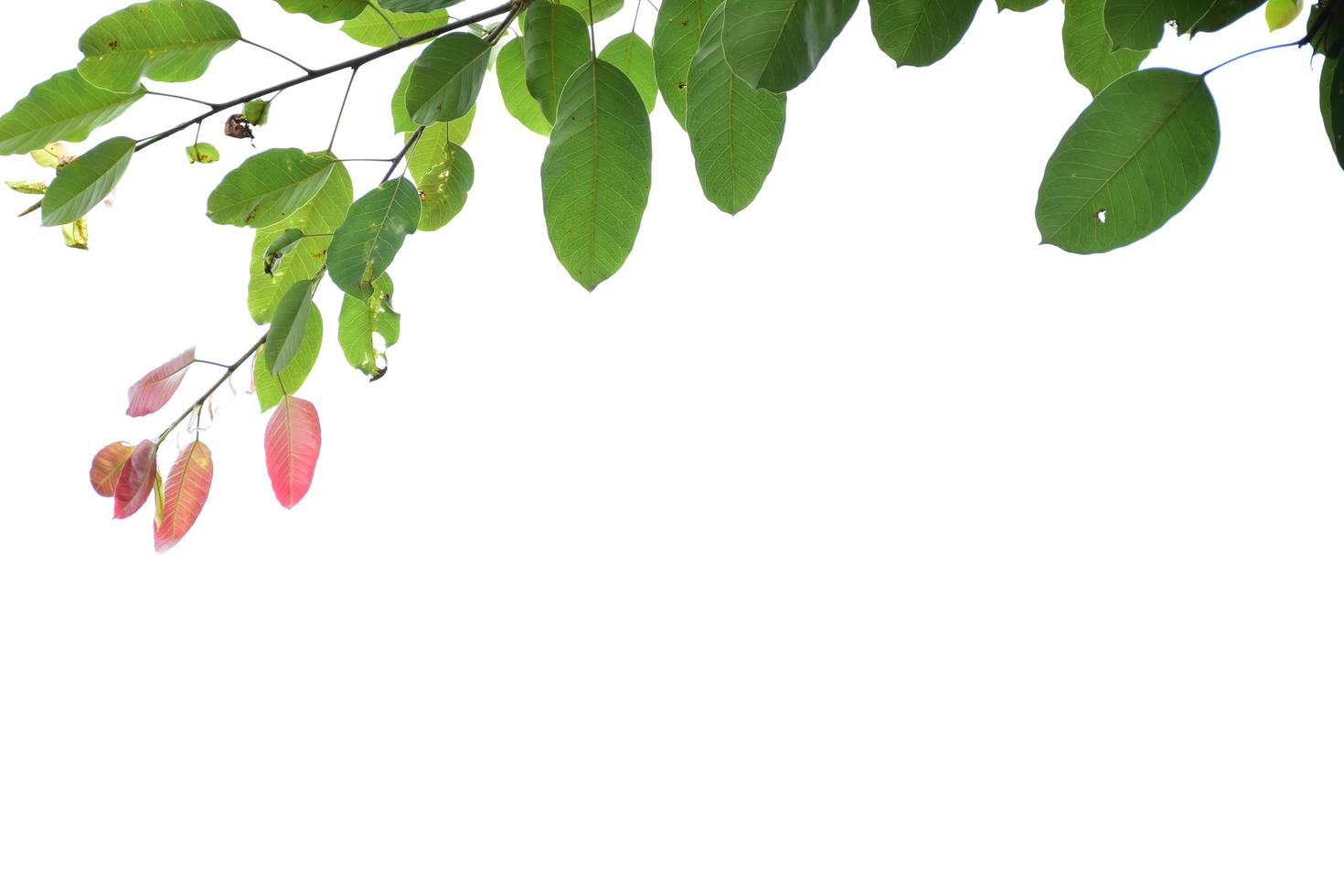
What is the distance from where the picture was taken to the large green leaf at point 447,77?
0.83ft

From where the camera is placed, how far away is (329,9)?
28 cm

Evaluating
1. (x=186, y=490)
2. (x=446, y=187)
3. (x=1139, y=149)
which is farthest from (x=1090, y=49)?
(x=186, y=490)

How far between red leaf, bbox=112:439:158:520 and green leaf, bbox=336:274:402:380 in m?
0.08

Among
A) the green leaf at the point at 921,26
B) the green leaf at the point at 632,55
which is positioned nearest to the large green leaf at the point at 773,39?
the green leaf at the point at 921,26

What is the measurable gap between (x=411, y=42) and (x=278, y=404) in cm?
14

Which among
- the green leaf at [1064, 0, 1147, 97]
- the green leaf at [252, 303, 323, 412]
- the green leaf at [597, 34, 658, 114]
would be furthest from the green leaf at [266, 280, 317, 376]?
the green leaf at [1064, 0, 1147, 97]

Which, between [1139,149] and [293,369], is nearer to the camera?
[1139,149]

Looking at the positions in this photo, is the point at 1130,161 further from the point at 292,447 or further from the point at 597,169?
the point at 292,447

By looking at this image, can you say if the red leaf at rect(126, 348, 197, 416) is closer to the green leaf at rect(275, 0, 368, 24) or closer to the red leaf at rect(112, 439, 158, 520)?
the red leaf at rect(112, 439, 158, 520)

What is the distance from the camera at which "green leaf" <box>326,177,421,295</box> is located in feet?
0.85

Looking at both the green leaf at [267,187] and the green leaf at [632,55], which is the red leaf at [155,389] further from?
the green leaf at [632,55]

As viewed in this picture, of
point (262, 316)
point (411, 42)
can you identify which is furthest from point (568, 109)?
point (262, 316)

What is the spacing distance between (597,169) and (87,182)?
139mm

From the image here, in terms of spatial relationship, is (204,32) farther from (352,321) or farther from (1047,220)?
(1047,220)
